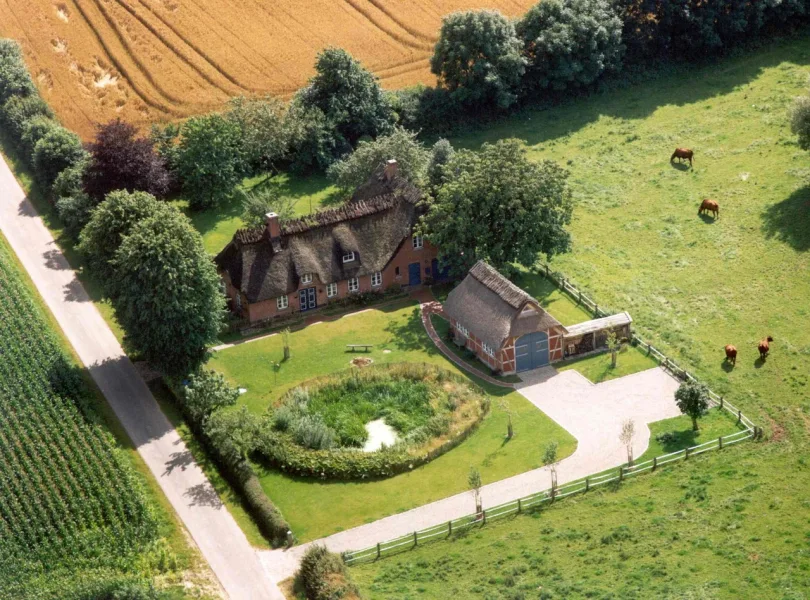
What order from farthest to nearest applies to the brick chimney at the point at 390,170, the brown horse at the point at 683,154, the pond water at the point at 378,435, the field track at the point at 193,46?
the field track at the point at 193,46, the brown horse at the point at 683,154, the brick chimney at the point at 390,170, the pond water at the point at 378,435

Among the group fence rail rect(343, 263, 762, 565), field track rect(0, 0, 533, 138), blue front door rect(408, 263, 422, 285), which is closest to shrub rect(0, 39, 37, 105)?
field track rect(0, 0, 533, 138)

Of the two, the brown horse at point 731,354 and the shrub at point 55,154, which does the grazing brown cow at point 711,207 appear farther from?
the shrub at point 55,154

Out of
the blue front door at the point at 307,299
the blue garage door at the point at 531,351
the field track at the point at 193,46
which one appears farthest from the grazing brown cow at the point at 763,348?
the field track at the point at 193,46

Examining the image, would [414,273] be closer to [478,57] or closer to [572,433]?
[572,433]

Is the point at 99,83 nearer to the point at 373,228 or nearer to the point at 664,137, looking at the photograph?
the point at 373,228

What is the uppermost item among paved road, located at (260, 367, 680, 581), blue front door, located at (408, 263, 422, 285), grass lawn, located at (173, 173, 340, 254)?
grass lawn, located at (173, 173, 340, 254)

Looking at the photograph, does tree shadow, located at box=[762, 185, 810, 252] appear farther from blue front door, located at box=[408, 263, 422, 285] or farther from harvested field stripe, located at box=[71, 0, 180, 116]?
harvested field stripe, located at box=[71, 0, 180, 116]

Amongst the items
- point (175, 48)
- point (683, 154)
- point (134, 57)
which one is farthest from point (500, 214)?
point (134, 57)
